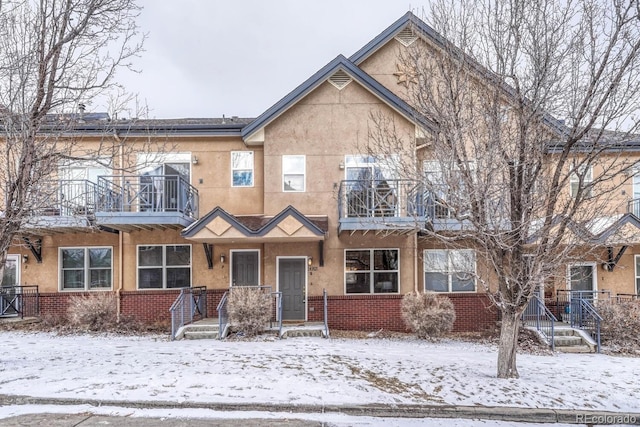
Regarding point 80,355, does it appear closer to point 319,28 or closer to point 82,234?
point 82,234

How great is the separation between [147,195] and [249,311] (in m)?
5.43

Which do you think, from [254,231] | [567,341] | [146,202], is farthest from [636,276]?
[146,202]

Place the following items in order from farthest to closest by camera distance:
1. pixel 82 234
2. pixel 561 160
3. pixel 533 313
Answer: pixel 82 234
pixel 533 313
pixel 561 160

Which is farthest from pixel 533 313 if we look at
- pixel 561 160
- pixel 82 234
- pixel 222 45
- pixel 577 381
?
pixel 222 45

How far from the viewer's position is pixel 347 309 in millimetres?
14242

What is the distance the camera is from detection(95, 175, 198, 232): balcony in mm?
13156

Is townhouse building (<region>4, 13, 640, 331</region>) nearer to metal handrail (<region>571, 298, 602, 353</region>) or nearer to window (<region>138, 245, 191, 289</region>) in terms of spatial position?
window (<region>138, 245, 191, 289</region>)

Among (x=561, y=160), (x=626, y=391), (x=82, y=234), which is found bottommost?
(x=626, y=391)

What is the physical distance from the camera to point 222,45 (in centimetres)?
2269

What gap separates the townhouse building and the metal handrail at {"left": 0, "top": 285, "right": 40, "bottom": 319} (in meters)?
0.32

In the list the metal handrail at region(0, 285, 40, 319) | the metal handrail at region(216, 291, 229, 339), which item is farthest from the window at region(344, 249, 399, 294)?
the metal handrail at region(0, 285, 40, 319)

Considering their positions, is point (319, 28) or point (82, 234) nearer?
point (82, 234)

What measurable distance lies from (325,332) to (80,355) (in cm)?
622

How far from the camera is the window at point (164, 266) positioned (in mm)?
15047
